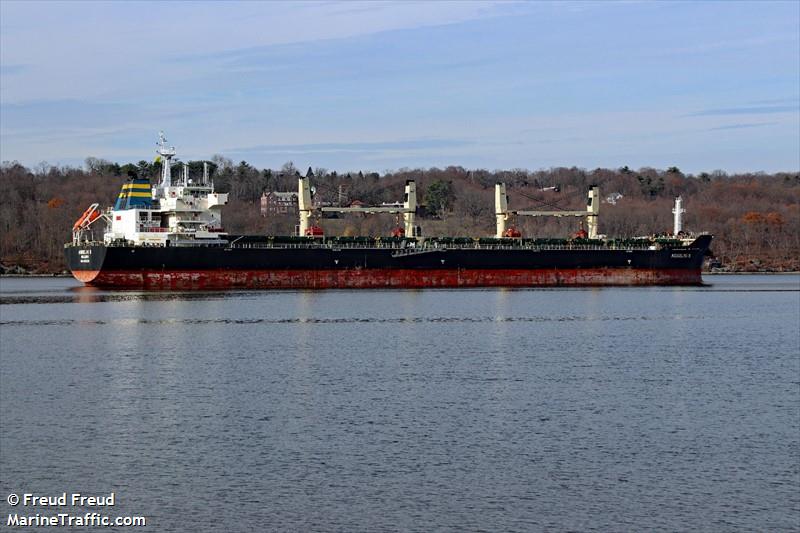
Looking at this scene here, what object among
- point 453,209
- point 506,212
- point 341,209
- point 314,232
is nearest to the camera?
point 341,209

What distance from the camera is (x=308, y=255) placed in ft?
194

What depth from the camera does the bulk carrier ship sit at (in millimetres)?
56344

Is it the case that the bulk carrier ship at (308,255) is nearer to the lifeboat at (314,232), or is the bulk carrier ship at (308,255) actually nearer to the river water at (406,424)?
the lifeboat at (314,232)

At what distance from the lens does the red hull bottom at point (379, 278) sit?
56.2 m

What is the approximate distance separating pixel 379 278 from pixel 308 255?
16.1 ft

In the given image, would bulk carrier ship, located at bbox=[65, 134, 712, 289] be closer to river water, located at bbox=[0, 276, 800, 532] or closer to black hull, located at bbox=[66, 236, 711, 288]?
black hull, located at bbox=[66, 236, 711, 288]

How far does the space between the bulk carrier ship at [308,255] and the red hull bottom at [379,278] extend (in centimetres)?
6

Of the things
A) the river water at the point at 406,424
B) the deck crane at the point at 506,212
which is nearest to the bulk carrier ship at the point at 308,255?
the deck crane at the point at 506,212

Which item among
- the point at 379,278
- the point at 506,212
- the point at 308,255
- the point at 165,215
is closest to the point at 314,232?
the point at 308,255

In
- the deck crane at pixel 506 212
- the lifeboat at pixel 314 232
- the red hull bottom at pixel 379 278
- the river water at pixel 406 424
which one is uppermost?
the deck crane at pixel 506 212

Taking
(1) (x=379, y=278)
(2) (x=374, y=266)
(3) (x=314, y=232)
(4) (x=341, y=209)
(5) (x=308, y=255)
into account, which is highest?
(4) (x=341, y=209)

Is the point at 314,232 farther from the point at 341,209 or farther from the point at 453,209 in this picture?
the point at 453,209

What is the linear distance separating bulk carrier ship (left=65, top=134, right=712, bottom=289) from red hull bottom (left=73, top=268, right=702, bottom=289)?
64 mm

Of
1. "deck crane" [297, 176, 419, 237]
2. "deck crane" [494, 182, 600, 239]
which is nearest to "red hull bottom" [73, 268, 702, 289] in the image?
"deck crane" [297, 176, 419, 237]
